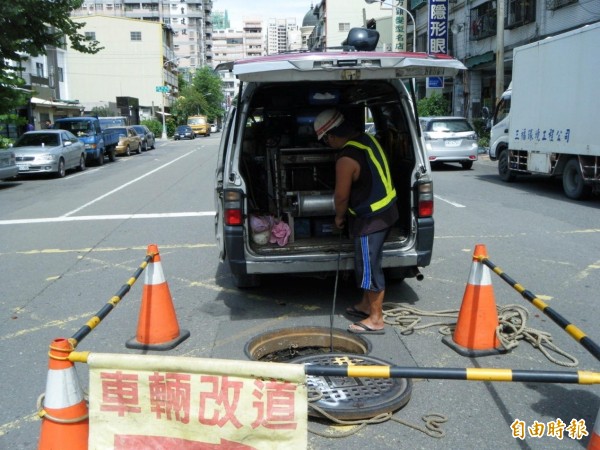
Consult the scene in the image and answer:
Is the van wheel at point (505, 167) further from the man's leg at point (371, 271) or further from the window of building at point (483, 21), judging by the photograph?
the window of building at point (483, 21)

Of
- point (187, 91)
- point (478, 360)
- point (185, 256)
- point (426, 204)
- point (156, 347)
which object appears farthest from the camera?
point (187, 91)

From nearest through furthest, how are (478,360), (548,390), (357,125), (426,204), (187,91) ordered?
(548,390) → (478,360) → (426,204) → (357,125) → (187,91)

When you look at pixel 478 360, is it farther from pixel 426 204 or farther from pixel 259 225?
pixel 259 225

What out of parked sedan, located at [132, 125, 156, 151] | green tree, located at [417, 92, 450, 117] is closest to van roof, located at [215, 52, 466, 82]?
green tree, located at [417, 92, 450, 117]

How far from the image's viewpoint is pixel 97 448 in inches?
108

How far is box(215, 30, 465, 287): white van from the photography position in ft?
15.4

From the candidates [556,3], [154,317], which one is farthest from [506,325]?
[556,3]

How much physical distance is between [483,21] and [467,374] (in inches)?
1194

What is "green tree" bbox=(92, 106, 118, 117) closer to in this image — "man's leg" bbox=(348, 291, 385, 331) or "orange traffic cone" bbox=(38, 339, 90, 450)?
"man's leg" bbox=(348, 291, 385, 331)

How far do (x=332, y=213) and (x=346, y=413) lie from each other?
276 cm

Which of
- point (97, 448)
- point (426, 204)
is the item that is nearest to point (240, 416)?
point (97, 448)

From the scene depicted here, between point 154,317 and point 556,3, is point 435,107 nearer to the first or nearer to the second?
point 556,3

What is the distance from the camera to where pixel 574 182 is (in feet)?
40.6

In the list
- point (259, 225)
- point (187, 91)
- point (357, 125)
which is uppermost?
point (187, 91)
